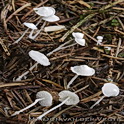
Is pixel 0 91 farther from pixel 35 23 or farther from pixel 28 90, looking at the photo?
pixel 35 23

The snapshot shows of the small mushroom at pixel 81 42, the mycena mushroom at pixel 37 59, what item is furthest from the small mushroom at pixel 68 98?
the small mushroom at pixel 81 42

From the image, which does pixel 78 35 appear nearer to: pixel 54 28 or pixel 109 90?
pixel 54 28

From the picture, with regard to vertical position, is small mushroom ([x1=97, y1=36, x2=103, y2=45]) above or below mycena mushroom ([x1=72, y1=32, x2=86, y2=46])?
below

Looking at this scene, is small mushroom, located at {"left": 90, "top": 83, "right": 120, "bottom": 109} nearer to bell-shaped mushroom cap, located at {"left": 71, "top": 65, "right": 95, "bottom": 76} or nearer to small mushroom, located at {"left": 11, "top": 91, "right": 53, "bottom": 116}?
bell-shaped mushroom cap, located at {"left": 71, "top": 65, "right": 95, "bottom": 76}

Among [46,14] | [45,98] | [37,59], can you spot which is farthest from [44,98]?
[46,14]

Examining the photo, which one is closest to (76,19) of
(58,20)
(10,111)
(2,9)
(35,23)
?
(58,20)

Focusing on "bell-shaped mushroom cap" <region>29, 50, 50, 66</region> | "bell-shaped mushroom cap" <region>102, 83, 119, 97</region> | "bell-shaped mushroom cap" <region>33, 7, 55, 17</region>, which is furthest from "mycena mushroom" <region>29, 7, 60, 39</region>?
"bell-shaped mushroom cap" <region>102, 83, 119, 97</region>

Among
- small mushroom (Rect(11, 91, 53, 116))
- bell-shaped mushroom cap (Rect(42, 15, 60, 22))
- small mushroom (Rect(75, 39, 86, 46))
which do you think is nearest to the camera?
small mushroom (Rect(11, 91, 53, 116))
